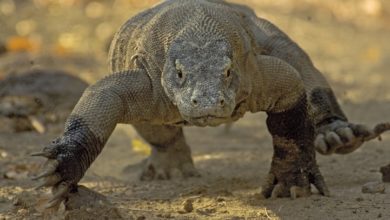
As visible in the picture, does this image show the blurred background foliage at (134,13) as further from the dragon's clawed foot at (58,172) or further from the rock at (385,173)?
the dragon's clawed foot at (58,172)

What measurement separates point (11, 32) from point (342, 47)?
5.16 meters

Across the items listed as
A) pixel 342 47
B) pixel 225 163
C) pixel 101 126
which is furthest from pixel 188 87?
pixel 342 47

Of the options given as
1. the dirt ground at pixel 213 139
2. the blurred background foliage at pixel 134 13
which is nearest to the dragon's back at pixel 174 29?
the dirt ground at pixel 213 139

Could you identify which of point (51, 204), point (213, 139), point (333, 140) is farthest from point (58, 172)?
point (213, 139)

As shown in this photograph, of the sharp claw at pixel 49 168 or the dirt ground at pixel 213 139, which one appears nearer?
the sharp claw at pixel 49 168

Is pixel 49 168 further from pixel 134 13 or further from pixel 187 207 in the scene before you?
pixel 134 13

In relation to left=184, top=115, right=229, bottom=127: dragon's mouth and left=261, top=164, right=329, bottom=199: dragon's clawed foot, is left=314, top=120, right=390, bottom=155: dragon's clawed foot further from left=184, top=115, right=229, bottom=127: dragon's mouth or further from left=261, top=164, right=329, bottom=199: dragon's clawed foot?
left=184, top=115, right=229, bottom=127: dragon's mouth

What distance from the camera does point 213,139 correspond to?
8719 mm

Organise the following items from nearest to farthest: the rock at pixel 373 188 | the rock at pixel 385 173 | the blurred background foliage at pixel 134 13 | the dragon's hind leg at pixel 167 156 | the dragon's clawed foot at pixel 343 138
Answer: the rock at pixel 373 188, the rock at pixel 385 173, the dragon's clawed foot at pixel 343 138, the dragon's hind leg at pixel 167 156, the blurred background foliage at pixel 134 13

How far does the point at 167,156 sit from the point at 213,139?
162 centimetres

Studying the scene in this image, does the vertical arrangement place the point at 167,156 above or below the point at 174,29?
below

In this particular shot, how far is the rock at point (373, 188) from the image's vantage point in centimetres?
553

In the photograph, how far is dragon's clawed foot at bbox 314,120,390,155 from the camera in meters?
6.07

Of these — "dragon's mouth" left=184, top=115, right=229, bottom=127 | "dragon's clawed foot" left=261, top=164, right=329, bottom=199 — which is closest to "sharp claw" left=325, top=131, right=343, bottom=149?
"dragon's clawed foot" left=261, top=164, right=329, bottom=199
